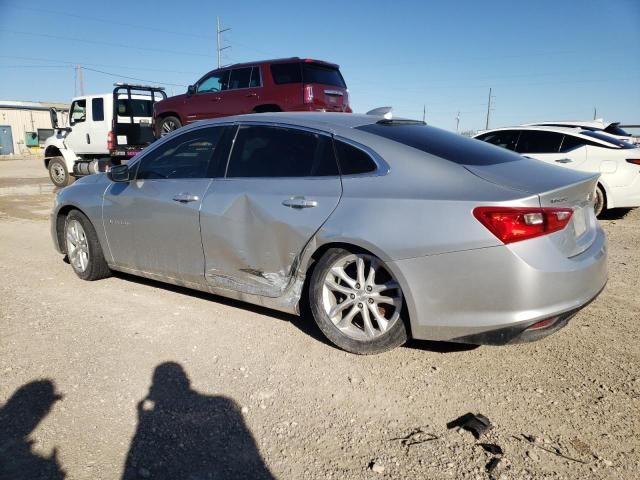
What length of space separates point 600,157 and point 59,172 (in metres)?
13.6

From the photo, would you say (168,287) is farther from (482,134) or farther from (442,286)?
(482,134)

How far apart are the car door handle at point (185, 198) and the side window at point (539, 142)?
671cm

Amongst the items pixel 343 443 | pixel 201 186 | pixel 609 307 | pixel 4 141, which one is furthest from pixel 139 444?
pixel 4 141

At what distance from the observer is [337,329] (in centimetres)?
326

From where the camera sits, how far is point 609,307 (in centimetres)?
404

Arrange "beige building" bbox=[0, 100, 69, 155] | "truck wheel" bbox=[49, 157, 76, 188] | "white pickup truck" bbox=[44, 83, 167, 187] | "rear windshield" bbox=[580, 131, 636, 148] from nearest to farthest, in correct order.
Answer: "rear windshield" bbox=[580, 131, 636, 148] → "white pickup truck" bbox=[44, 83, 167, 187] → "truck wheel" bbox=[49, 157, 76, 188] → "beige building" bbox=[0, 100, 69, 155]

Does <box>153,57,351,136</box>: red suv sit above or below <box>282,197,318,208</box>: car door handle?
above

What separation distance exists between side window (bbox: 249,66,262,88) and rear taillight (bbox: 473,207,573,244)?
A: 879 cm

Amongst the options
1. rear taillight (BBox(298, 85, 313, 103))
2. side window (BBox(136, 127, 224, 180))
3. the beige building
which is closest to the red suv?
rear taillight (BBox(298, 85, 313, 103))

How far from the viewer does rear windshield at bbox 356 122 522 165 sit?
3137 mm

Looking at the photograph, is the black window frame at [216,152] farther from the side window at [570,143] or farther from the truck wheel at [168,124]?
the truck wheel at [168,124]

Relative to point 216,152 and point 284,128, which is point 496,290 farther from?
point 216,152

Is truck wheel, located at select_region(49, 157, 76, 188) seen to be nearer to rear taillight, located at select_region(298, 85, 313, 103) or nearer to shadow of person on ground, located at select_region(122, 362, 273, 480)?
rear taillight, located at select_region(298, 85, 313, 103)

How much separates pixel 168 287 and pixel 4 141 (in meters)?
50.1
